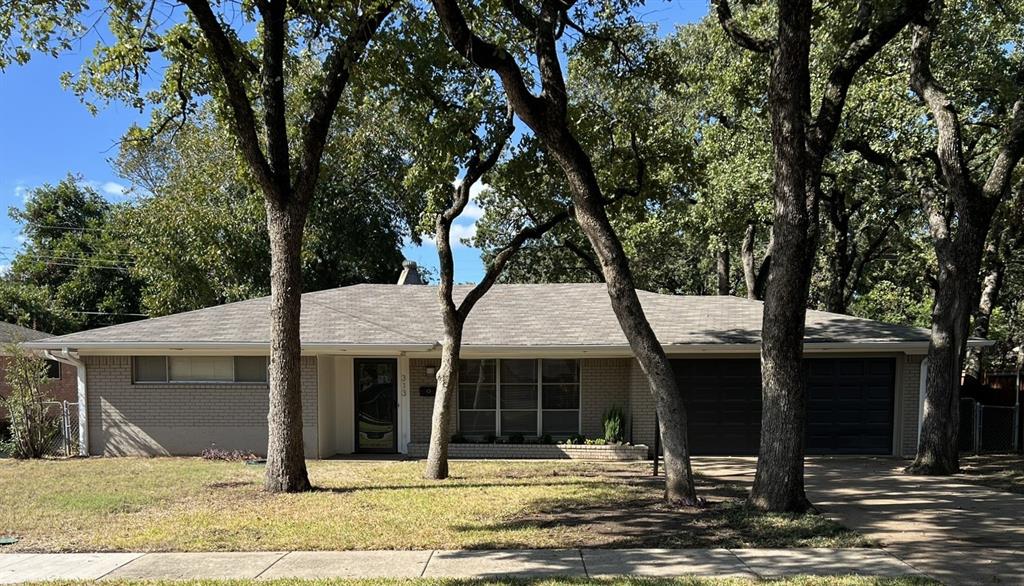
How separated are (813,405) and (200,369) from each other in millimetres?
13600

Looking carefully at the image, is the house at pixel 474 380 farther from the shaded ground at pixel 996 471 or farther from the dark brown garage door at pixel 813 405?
the shaded ground at pixel 996 471

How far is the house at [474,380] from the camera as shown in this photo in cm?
1338

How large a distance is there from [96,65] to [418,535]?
340 inches

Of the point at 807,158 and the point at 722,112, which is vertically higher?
A: the point at 722,112

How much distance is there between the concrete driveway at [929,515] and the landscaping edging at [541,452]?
1.74 metres

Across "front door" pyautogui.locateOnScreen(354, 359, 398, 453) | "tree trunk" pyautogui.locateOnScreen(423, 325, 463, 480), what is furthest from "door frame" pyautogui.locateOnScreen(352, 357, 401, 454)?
"tree trunk" pyautogui.locateOnScreen(423, 325, 463, 480)

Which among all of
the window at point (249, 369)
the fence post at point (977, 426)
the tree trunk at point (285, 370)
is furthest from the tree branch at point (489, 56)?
the fence post at point (977, 426)

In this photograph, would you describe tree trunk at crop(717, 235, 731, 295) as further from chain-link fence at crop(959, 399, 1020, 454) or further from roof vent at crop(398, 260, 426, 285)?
roof vent at crop(398, 260, 426, 285)

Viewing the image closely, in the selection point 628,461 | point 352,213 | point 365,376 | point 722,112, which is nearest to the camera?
point 628,461

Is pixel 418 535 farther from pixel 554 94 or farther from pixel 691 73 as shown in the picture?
pixel 691 73

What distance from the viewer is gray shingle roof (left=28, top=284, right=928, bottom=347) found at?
522 inches

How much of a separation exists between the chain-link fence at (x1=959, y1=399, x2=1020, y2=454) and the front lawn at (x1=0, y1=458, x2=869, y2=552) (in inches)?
344

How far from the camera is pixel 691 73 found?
41.0 feet

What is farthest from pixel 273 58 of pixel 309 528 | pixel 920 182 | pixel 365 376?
pixel 920 182
